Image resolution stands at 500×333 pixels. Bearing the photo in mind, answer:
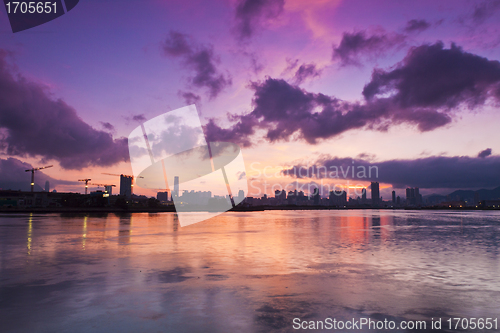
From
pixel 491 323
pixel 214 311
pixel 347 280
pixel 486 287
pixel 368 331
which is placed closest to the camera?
pixel 368 331

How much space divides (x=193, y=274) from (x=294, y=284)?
16.1 feet

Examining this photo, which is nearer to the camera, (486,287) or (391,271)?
(486,287)

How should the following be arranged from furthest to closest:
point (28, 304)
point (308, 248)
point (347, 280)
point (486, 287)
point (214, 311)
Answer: point (308, 248) → point (347, 280) → point (486, 287) → point (28, 304) → point (214, 311)

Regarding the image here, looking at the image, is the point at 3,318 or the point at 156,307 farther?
the point at 156,307

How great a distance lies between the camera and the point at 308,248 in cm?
2505

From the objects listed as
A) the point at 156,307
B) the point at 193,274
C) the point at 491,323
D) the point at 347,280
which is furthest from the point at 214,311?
the point at 491,323

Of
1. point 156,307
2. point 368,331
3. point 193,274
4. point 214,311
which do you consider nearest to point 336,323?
point 368,331

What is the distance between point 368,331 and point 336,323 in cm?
88

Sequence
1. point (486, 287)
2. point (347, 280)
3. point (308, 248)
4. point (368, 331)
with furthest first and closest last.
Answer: point (308, 248) < point (347, 280) < point (486, 287) < point (368, 331)

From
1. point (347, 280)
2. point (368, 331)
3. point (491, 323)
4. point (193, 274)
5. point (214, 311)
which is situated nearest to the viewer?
point (368, 331)

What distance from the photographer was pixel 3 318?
949 centimetres

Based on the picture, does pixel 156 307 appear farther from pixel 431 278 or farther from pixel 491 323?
pixel 431 278

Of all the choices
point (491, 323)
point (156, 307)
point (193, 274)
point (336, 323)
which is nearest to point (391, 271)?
point (491, 323)

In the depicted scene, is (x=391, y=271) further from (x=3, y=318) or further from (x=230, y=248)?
(x=3, y=318)
